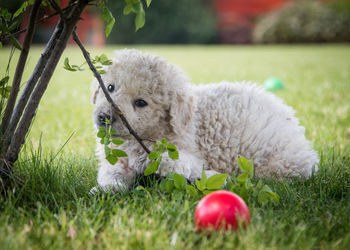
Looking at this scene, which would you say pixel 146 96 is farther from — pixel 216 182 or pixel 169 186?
pixel 216 182

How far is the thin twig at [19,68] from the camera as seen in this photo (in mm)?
1898

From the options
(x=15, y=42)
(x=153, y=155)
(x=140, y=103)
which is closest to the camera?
(x=15, y=42)

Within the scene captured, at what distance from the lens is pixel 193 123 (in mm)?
2686

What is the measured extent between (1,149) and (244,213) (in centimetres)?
150

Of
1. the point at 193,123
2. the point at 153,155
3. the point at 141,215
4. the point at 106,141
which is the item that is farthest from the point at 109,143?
the point at 193,123

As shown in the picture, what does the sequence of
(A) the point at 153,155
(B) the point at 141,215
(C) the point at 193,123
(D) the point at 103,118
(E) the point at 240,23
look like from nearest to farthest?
(B) the point at 141,215 < (A) the point at 153,155 < (D) the point at 103,118 < (C) the point at 193,123 < (E) the point at 240,23

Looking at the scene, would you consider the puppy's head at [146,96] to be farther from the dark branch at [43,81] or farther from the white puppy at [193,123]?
the dark branch at [43,81]

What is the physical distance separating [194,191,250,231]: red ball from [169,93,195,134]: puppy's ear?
2.86 feet

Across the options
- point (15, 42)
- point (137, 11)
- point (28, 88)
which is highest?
point (137, 11)

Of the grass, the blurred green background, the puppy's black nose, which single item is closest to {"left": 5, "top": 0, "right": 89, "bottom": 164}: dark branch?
the grass

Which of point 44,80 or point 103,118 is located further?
point 103,118

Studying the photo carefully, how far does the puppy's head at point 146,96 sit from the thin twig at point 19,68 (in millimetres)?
514

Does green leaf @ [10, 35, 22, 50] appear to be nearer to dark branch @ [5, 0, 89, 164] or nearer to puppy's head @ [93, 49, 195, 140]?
dark branch @ [5, 0, 89, 164]

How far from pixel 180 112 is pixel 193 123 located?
0.26 meters
